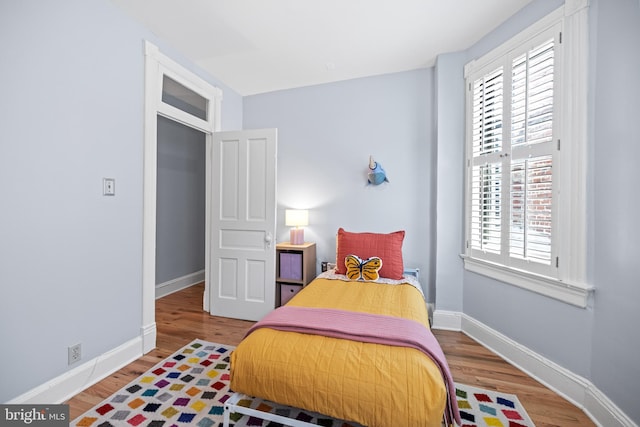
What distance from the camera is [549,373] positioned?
1.89 m

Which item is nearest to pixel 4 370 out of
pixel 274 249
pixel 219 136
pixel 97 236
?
pixel 97 236

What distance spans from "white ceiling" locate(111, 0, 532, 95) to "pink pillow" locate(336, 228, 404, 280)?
188cm

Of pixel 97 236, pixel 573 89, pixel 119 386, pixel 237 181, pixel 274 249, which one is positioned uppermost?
pixel 573 89

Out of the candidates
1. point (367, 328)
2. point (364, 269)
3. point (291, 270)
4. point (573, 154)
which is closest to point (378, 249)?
point (364, 269)

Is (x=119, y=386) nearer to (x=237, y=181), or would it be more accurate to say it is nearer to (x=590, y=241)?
(x=237, y=181)

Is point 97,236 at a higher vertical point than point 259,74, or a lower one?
lower

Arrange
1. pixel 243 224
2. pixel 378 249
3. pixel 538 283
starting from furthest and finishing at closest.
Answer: pixel 243 224 < pixel 378 249 < pixel 538 283

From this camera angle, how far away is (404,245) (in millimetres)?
3133

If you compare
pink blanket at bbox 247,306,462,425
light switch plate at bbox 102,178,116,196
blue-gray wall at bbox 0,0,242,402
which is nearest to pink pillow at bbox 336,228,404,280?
pink blanket at bbox 247,306,462,425

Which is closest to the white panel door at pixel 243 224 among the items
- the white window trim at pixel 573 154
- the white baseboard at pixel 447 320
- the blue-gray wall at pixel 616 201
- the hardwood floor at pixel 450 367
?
the hardwood floor at pixel 450 367

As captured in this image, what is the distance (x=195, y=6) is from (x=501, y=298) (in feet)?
11.3

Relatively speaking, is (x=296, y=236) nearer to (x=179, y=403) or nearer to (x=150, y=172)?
(x=150, y=172)

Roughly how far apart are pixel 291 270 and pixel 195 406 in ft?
5.24

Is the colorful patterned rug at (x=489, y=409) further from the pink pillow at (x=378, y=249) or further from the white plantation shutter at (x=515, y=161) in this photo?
the pink pillow at (x=378, y=249)
